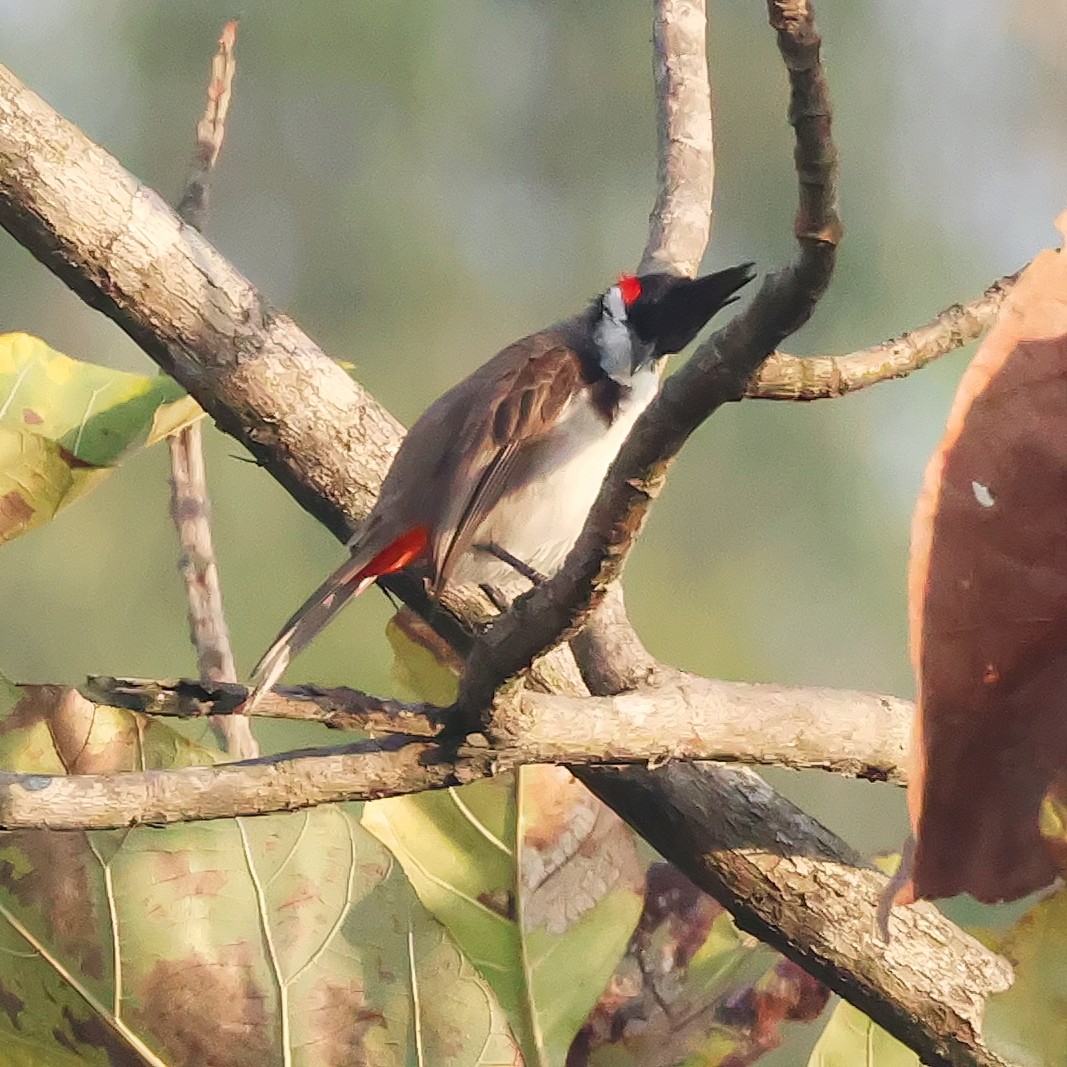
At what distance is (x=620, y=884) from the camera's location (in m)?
0.67

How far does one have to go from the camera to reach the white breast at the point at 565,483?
1138mm

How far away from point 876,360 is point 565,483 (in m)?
0.56

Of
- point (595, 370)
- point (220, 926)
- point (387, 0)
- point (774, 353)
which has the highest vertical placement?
point (387, 0)

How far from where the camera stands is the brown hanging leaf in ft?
0.59

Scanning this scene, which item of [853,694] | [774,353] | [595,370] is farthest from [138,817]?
[595,370]

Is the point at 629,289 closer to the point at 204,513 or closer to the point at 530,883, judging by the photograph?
the point at 204,513

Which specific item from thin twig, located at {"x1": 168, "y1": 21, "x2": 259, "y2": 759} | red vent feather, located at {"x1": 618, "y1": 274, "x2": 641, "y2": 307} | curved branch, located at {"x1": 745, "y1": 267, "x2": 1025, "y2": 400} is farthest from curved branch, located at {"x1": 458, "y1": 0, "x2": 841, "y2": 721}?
red vent feather, located at {"x1": 618, "y1": 274, "x2": 641, "y2": 307}

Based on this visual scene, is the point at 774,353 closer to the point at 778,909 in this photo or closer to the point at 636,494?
the point at 636,494

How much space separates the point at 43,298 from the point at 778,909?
13.1 ft

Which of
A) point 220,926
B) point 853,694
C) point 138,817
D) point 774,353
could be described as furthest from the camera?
point 853,694

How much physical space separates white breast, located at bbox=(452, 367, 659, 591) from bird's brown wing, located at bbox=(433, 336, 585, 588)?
0.05 feet

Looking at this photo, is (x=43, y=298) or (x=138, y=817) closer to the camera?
(x=138, y=817)

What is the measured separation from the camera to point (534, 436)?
1110 mm

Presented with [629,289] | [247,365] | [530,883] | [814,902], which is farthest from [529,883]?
[629,289]
